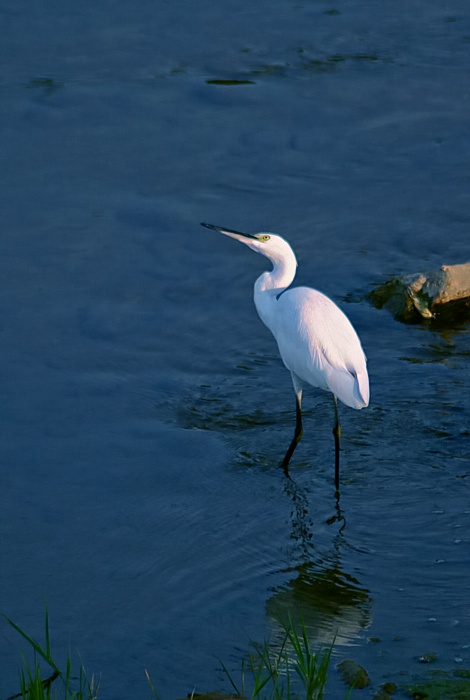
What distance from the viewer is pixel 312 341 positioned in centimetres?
527

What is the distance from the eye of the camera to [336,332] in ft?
17.4

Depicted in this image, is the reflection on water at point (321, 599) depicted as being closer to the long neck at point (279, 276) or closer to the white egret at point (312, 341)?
the white egret at point (312, 341)

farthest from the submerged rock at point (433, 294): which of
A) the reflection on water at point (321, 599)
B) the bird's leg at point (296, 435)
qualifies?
the reflection on water at point (321, 599)

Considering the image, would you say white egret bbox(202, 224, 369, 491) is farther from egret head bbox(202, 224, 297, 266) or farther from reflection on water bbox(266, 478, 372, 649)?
reflection on water bbox(266, 478, 372, 649)

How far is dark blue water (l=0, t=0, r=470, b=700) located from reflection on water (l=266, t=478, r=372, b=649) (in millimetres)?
12

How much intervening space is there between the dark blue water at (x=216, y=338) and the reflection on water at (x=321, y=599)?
0.04 feet

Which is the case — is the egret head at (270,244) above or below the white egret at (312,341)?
above

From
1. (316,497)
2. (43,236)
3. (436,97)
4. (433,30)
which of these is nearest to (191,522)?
(316,497)

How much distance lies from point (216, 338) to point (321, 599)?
8.76ft

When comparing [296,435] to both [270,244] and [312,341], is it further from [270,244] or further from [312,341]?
[270,244]

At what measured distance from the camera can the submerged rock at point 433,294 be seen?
670cm

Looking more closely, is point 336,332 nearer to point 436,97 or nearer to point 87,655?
point 87,655

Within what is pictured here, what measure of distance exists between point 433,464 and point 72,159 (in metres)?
4.75

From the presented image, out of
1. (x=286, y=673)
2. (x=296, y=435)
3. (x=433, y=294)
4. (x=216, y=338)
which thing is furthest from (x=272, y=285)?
(x=286, y=673)
